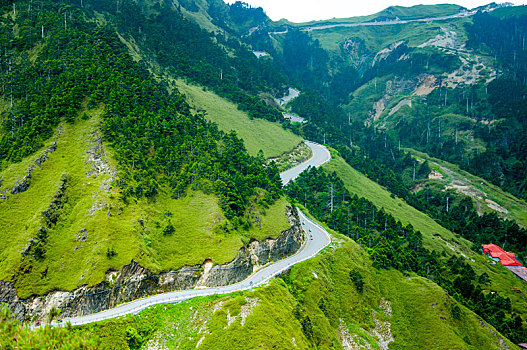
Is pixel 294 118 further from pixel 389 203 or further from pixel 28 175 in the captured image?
pixel 28 175

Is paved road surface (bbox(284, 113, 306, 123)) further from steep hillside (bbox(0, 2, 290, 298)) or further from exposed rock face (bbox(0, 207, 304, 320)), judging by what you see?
exposed rock face (bbox(0, 207, 304, 320))

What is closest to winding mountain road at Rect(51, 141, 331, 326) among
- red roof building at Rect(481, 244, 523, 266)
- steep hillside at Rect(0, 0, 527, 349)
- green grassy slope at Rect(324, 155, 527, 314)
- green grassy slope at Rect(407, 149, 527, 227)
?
steep hillside at Rect(0, 0, 527, 349)

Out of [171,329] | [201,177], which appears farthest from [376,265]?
[171,329]

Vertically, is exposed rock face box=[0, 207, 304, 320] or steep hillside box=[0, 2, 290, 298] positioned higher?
steep hillside box=[0, 2, 290, 298]

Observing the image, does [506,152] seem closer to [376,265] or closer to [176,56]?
[376,265]

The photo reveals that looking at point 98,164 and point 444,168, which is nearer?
point 98,164

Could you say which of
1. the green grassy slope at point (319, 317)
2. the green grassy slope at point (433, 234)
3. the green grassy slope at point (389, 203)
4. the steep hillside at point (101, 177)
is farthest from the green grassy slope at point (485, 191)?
the steep hillside at point (101, 177)
